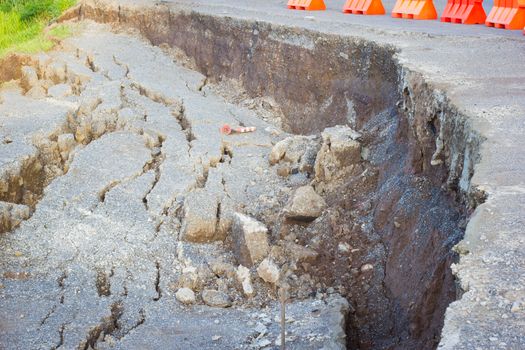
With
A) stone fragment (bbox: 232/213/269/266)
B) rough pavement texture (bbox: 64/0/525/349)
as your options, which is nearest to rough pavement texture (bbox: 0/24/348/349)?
stone fragment (bbox: 232/213/269/266)

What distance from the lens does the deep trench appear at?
4.68 metres

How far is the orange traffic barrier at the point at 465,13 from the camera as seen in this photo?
8.84 m

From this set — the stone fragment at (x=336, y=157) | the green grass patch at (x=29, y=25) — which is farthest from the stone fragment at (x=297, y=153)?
the green grass patch at (x=29, y=25)

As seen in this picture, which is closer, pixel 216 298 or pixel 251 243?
pixel 216 298

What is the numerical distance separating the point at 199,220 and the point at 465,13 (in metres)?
4.47

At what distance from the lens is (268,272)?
5520mm

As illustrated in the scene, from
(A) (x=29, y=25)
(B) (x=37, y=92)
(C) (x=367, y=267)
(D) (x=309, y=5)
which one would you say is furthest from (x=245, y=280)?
(A) (x=29, y=25)

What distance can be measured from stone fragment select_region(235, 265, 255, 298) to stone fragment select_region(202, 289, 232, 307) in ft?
0.44

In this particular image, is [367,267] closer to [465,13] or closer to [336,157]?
[336,157]

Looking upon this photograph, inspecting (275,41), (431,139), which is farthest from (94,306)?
(275,41)

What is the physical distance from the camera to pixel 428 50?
7004 mm

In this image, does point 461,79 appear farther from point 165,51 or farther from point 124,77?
point 165,51

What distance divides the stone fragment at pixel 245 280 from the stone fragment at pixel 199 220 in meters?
0.62

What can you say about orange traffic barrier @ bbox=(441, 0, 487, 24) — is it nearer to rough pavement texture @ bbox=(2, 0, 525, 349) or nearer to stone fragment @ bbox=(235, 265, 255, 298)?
rough pavement texture @ bbox=(2, 0, 525, 349)
